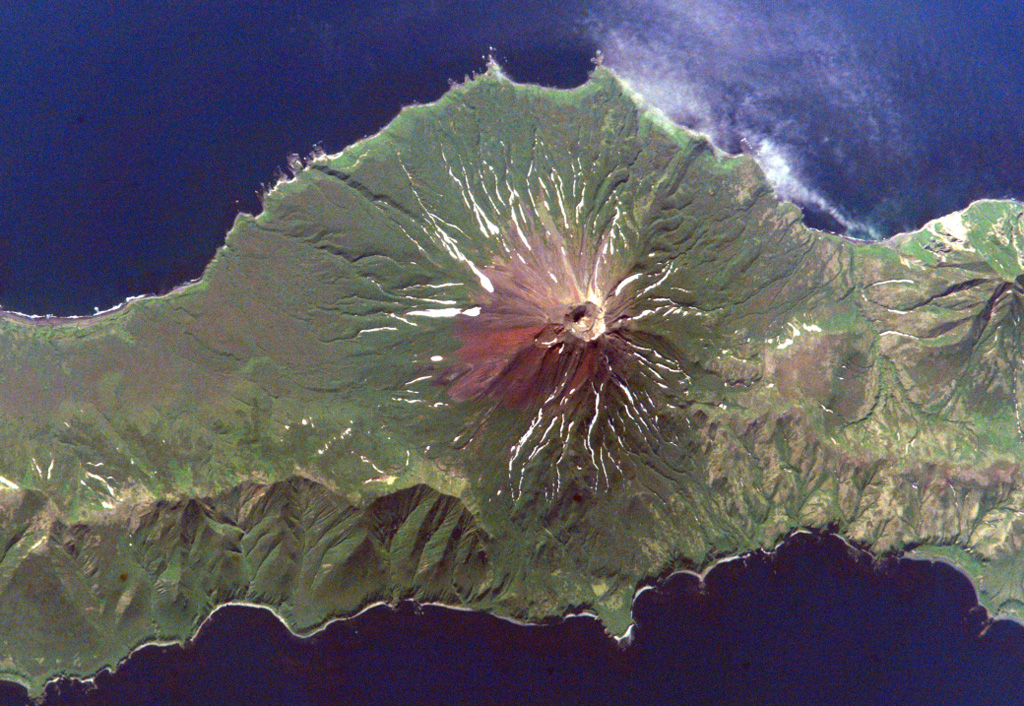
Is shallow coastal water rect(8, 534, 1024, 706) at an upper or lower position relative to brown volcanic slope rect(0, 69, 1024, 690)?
lower

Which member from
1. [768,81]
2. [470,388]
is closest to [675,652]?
[470,388]

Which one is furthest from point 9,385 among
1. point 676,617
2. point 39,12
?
point 676,617

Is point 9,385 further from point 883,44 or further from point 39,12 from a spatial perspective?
point 883,44

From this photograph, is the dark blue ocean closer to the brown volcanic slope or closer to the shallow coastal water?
the shallow coastal water

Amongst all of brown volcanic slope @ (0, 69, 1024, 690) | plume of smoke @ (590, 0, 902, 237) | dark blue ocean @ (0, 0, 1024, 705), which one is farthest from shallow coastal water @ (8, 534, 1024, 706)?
plume of smoke @ (590, 0, 902, 237)

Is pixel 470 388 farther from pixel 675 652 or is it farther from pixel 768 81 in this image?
pixel 768 81

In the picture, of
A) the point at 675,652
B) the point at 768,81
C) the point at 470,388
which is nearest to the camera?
the point at 470,388
